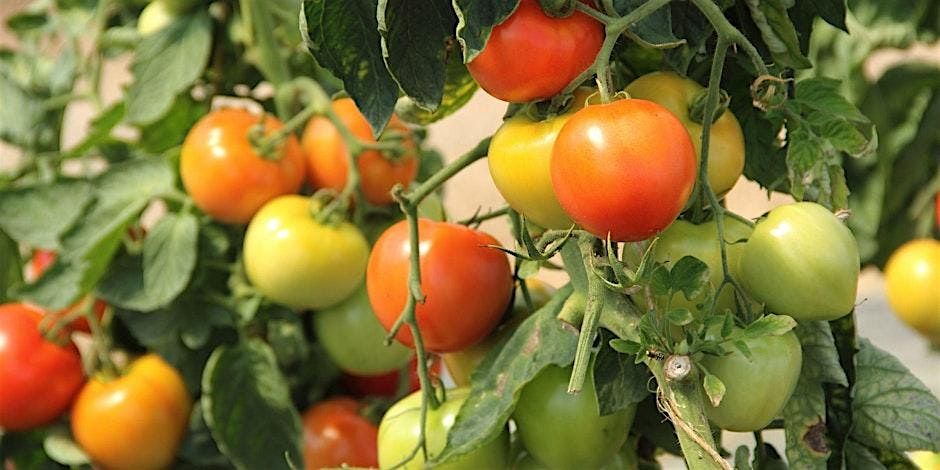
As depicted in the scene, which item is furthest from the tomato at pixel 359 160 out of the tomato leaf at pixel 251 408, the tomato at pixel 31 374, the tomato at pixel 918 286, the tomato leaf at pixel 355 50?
the tomato at pixel 918 286

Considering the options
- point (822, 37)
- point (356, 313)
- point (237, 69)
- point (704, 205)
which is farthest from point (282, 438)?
point (822, 37)

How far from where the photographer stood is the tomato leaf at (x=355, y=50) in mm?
397

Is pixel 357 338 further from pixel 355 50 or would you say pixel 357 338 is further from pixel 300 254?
pixel 355 50

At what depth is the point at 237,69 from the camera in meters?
0.85

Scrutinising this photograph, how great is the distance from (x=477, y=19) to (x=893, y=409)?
23 cm

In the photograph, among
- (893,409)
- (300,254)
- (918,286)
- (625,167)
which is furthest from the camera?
(918,286)

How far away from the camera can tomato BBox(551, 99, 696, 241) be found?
346 mm

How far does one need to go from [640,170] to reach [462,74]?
5.6 inches

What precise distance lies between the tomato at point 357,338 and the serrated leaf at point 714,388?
42 cm

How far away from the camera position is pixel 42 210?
0.83 meters

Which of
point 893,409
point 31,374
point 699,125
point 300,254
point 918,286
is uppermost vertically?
point 699,125

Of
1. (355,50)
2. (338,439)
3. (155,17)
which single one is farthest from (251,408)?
(355,50)

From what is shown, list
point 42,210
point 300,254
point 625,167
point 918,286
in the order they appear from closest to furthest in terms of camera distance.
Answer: point 625,167, point 300,254, point 42,210, point 918,286

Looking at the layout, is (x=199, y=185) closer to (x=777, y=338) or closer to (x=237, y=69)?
(x=237, y=69)
